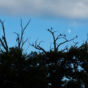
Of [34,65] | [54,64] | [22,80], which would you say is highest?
[54,64]

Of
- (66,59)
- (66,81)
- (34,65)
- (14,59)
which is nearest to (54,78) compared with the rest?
(66,81)

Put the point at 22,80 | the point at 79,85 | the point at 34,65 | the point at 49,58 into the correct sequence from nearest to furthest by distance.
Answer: the point at 22,80 → the point at 34,65 → the point at 79,85 → the point at 49,58

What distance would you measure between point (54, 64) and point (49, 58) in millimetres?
1400

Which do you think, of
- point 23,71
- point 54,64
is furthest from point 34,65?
point 54,64

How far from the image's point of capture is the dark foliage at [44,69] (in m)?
19.0

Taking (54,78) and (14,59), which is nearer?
(14,59)

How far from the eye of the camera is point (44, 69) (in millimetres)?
20906

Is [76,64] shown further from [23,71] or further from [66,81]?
[23,71]

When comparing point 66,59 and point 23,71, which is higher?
point 66,59

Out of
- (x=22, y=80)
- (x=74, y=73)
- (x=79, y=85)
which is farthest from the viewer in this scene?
(x=74, y=73)

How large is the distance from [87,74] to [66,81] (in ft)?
10.4

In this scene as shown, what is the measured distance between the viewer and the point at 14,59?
2066 cm

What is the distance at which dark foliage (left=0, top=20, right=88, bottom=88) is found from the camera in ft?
62.4

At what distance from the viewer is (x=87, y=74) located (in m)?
28.1
